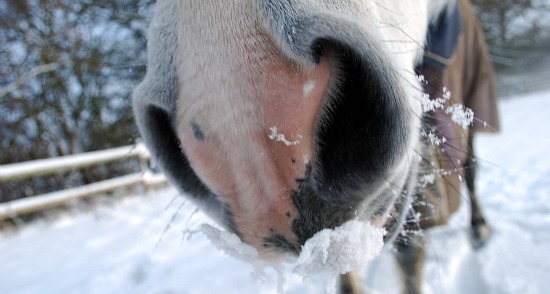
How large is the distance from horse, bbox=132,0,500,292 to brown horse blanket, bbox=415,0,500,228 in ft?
0.75

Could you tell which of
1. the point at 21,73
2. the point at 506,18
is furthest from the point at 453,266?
the point at 506,18

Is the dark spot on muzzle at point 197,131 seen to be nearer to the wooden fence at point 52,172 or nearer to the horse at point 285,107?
the horse at point 285,107

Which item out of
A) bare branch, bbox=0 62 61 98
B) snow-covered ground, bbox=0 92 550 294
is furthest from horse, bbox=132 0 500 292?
bare branch, bbox=0 62 61 98

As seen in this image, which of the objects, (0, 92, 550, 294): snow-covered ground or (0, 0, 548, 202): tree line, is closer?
(0, 92, 550, 294): snow-covered ground

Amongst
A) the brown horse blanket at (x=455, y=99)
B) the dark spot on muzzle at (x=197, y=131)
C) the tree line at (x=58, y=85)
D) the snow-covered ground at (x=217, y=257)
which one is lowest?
the tree line at (x=58, y=85)

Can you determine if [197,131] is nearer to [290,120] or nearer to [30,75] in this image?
[290,120]

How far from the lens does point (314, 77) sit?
2.12ft

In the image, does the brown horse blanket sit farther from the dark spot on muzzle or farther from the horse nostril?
the dark spot on muzzle

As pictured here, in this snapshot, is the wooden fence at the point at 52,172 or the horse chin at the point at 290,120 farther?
the wooden fence at the point at 52,172

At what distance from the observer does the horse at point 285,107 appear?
64 centimetres

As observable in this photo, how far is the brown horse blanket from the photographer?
1.12m

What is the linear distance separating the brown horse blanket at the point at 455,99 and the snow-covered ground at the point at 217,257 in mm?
158

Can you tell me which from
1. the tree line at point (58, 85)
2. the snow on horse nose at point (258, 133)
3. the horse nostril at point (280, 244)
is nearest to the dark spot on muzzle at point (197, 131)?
the snow on horse nose at point (258, 133)

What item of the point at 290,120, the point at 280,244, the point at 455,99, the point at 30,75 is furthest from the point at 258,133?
the point at 30,75
